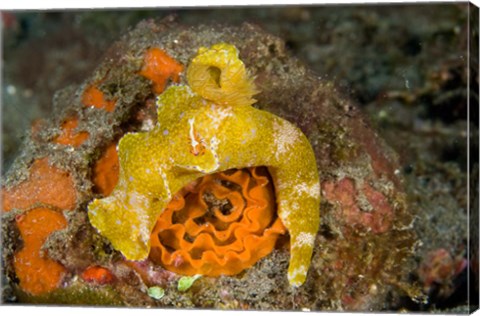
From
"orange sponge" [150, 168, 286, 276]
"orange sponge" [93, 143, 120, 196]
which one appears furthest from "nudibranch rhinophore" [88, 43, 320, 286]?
"orange sponge" [93, 143, 120, 196]

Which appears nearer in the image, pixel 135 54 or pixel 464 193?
pixel 135 54

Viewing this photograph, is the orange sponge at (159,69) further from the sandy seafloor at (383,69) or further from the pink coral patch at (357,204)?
the pink coral patch at (357,204)

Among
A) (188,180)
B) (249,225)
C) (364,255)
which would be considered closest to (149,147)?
(188,180)

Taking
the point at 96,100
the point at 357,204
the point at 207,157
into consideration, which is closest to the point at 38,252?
the point at 96,100

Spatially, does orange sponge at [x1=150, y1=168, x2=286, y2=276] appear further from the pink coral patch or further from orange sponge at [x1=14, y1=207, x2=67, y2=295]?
orange sponge at [x1=14, y1=207, x2=67, y2=295]

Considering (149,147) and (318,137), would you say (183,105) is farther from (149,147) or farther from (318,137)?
(318,137)
